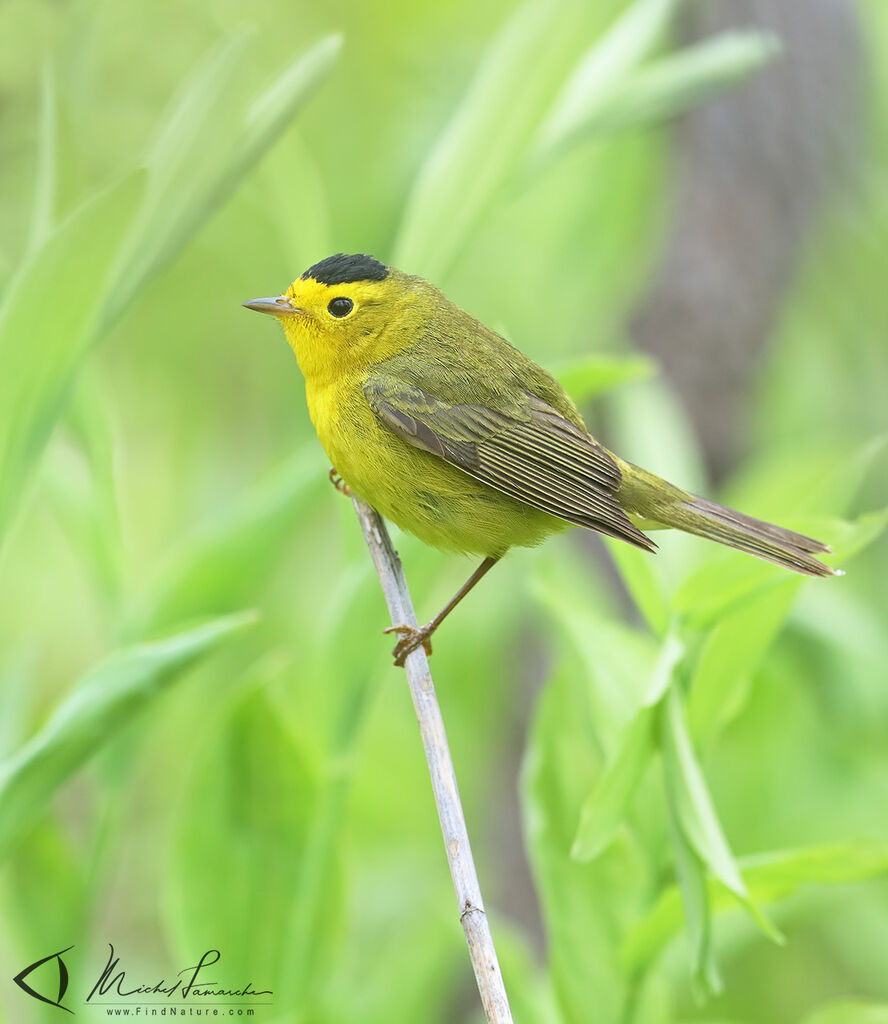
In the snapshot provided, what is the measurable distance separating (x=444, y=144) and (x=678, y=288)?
7.69ft

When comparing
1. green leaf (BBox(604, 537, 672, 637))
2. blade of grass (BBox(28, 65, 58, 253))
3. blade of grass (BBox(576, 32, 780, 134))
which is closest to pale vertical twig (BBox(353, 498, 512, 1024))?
green leaf (BBox(604, 537, 672, 637))

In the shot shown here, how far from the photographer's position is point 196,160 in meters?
1.46

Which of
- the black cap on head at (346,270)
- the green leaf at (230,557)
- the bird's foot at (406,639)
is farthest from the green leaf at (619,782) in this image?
the black cap on head at (346,270)

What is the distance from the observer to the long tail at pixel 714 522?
173cm

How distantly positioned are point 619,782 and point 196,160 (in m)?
1.02

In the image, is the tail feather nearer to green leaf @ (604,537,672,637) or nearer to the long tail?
the long tail

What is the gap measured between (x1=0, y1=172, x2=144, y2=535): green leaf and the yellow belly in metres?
0.62

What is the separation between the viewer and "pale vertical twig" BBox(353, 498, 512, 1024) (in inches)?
55.8

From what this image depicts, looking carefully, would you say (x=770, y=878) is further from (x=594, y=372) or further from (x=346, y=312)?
(x=346, y=312)

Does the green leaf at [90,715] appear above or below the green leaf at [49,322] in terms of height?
below

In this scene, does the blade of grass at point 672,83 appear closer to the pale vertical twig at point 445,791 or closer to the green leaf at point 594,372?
the green leaf at point 594,372

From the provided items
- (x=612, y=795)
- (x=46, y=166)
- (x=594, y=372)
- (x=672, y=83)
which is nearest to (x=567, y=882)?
(x=612, y=795)

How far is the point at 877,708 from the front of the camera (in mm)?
2365

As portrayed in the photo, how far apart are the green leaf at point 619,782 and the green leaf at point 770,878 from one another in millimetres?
159
